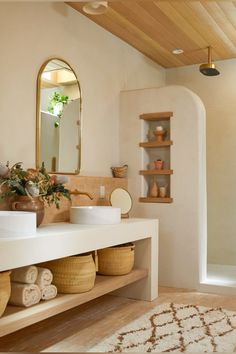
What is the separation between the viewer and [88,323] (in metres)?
2.68

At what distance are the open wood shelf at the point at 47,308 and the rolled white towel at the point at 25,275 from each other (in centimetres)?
15

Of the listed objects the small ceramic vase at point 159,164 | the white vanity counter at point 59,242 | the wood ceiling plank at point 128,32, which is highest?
the wood ceiling plank at point 128,32

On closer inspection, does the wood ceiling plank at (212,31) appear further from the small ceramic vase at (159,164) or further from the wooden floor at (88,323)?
the wooden floor at (88,323)

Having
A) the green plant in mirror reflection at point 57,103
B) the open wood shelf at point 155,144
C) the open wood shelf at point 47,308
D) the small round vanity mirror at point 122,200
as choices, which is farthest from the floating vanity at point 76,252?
the green plant in mirror reflection at point 57,103

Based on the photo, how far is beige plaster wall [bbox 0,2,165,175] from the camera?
9.03 feet

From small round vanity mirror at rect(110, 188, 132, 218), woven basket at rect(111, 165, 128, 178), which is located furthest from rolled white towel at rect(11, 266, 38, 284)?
woven basket at rect(111, 165, 128, 178)

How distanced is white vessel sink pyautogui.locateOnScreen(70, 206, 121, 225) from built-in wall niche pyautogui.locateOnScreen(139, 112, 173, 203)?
1.10 m

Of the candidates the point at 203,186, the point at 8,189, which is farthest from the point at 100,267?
the point at 203,186

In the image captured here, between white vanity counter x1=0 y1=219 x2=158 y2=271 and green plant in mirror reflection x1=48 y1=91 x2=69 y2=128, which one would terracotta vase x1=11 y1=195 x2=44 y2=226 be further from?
green plant in mirror reflection x1=48 y1=91 x2=69 y2=128

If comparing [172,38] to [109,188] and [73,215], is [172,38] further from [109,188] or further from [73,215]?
[73,215]

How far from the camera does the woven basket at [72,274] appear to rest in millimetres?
2479

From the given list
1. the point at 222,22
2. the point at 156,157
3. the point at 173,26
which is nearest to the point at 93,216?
the point at 156,157

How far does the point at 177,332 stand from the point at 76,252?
0.86 metres

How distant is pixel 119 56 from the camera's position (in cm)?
418
